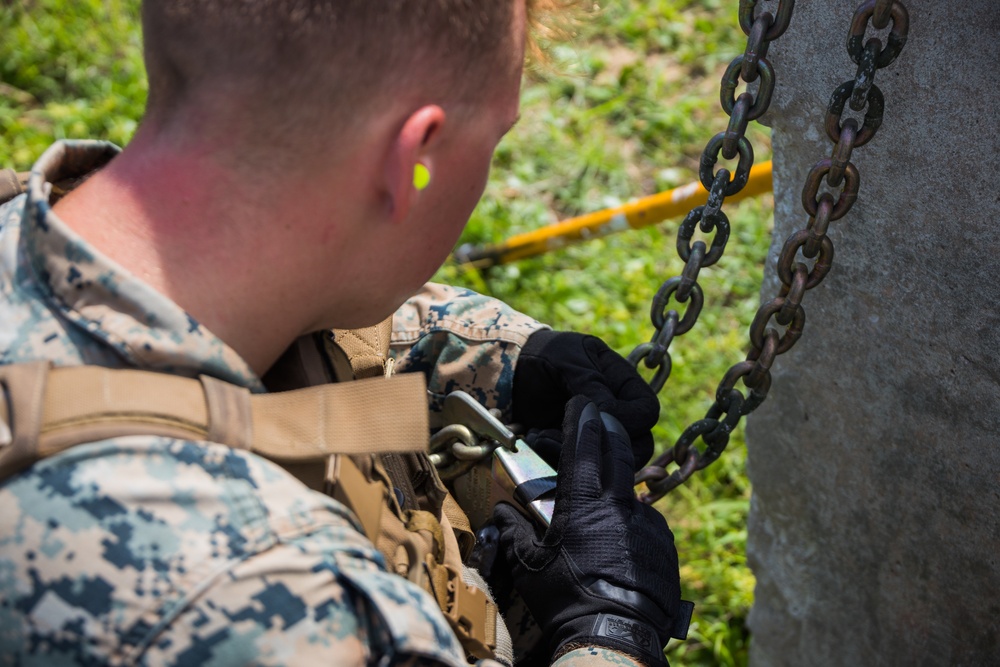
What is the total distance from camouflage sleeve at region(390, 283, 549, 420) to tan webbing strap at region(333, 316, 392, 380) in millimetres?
175

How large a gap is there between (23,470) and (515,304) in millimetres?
2676

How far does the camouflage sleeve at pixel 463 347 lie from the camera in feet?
6.09

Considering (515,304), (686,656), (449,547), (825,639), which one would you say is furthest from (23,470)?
(515,304)

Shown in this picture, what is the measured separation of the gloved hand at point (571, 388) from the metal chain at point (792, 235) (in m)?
0.05

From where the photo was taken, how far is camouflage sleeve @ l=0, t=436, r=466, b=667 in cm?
100

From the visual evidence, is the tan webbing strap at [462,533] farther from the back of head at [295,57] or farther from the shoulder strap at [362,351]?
the back of head at [295,57]

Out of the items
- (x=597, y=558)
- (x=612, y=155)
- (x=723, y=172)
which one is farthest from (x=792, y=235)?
(x=612, y=155)

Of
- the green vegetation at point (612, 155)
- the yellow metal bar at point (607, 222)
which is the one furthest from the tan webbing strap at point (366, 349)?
the green vegetation at point (612, 155)

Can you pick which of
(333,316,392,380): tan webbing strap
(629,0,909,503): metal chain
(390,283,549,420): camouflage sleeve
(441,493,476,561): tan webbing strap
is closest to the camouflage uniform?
(333,316,392,380): tan webbing strap

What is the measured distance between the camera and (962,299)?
1.70m

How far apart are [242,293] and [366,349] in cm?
42

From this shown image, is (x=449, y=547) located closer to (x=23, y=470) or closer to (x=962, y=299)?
(x=23, y=470)

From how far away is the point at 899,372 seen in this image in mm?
1866

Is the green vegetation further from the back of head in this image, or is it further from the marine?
the back of head
